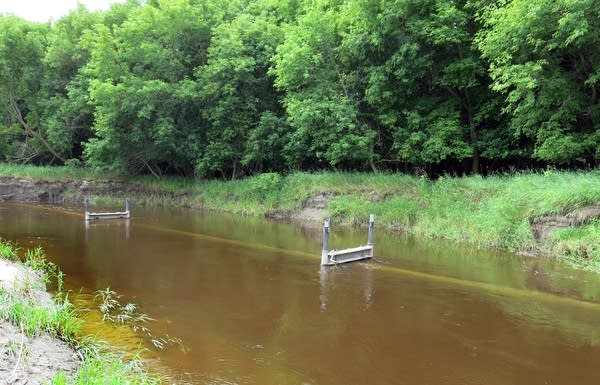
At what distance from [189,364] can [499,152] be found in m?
18.7

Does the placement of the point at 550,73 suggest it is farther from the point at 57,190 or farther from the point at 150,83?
the point at 57,190

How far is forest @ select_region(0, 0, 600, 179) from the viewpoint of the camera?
1789 centimetres

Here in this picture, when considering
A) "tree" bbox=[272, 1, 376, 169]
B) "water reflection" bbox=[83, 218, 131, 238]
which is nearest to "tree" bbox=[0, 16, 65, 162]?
"water reflection" bbox=[83, 218, 131, 238]

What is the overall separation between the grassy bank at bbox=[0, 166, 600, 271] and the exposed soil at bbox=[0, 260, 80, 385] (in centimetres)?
1245

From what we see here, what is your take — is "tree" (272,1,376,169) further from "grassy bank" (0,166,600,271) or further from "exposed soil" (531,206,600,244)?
"exposed soil" (531,206,600,244)

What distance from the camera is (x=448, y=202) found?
19.5m

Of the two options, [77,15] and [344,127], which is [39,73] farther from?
[344,127]

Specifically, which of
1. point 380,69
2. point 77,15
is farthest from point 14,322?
point 77,15

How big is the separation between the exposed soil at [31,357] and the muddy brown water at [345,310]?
120cm

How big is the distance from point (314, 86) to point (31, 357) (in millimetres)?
22014

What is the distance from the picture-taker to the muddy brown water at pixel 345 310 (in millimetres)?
6914

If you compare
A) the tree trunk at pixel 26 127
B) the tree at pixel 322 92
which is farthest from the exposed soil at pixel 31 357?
the tree trunk at pixel 26 127

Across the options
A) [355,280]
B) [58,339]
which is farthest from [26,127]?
[58,339]

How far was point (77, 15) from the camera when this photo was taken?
37.3 metres
